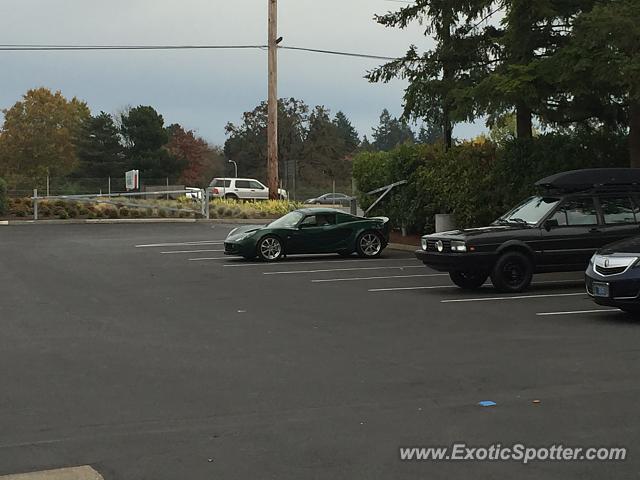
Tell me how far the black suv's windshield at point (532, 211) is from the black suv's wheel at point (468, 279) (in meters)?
1.07

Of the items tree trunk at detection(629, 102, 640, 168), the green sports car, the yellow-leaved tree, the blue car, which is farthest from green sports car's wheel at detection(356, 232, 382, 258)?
the yellow-leaved tree

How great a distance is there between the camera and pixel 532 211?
16312 millimetres

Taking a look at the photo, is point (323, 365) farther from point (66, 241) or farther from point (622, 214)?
point (66, 241)

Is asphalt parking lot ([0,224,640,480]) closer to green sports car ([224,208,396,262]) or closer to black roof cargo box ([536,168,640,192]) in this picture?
black roof cargo box ([536,168,640,192])

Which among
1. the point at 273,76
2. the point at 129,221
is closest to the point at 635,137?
the point at 273,76

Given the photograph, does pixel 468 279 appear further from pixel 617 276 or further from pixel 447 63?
pixel 447 63

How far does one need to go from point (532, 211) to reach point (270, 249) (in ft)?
24.7

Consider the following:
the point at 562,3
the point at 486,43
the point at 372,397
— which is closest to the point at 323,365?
the point at 372,397

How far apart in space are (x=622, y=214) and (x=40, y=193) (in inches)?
1461

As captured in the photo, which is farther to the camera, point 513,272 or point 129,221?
point 129,221

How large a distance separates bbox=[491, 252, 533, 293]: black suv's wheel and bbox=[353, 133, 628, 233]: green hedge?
19.7ft

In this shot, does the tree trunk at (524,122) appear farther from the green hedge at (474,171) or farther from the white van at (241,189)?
the white van at (241,189)

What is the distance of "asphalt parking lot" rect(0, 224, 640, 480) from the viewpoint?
6008 millimetres

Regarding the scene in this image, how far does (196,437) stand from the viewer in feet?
21.1
